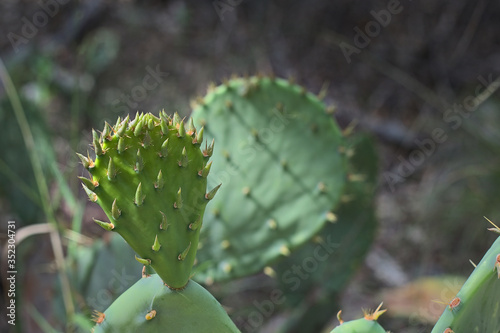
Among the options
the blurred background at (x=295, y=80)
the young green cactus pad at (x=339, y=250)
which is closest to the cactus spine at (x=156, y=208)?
the blurred background at (x=295, y=80)

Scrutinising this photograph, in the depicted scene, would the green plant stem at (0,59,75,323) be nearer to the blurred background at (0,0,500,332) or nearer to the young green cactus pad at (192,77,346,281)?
the blurred background at (0,0,500,332)

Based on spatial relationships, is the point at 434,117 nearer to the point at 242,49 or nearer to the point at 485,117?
the point at 485,117

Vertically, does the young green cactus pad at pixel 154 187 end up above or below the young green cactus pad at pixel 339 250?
above

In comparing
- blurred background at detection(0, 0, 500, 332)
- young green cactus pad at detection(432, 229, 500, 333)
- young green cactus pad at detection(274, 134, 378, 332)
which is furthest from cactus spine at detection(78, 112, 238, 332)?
young green cactus pad at detection(274, 134, 378, 332)

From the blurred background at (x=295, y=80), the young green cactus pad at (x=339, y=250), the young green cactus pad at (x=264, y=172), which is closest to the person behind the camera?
the young green cactus pad at (x=264, y=172)

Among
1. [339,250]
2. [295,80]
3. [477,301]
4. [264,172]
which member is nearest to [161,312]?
[477,301]

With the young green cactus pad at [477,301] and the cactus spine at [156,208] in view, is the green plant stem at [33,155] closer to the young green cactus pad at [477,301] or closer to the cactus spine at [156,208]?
the cactus spine at [156,208]
